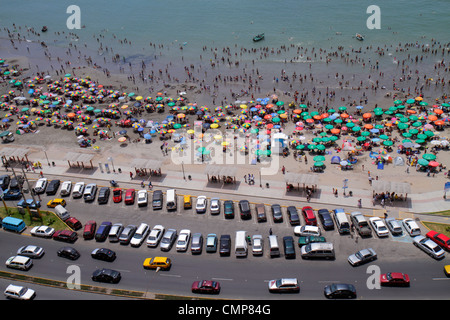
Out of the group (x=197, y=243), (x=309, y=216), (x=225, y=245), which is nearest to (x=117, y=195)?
(x=197, y=243)

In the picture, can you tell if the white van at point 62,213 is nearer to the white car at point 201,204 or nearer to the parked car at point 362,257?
the white car at point 201,204

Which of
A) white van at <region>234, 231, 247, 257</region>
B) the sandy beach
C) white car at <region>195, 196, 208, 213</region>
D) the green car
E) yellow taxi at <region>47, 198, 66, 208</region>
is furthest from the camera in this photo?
the sandy beach

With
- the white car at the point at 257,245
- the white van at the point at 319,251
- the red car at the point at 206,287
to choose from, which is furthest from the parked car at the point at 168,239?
the white van at the point at 319,251

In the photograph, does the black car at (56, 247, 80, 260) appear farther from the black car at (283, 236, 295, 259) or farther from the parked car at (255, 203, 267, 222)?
the black car at (283, 236, 295, 259)

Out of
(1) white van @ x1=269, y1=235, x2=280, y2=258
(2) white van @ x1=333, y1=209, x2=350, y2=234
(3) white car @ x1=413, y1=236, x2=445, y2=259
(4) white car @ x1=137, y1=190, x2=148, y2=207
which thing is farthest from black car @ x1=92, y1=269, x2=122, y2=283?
(3) white car @ x1=413, y1=236, x2=445, y2=259

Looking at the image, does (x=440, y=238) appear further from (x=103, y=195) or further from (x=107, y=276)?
(x=103, y=195)
